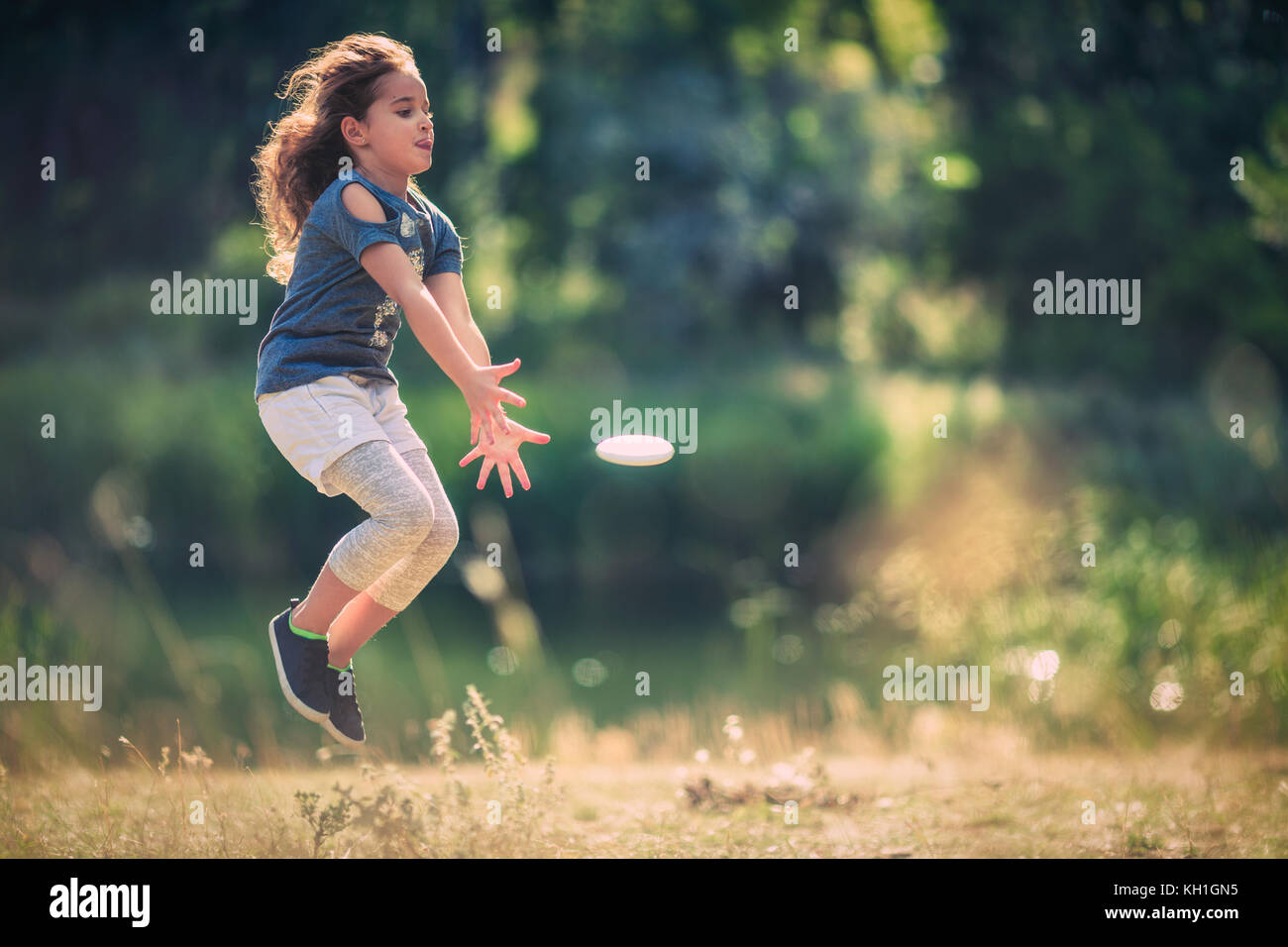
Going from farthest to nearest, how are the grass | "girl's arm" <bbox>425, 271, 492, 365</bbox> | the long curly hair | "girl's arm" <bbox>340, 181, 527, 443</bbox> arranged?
the grass → "girl's arm" <bbox>425, 271, 492, 365</bbox> → the long curly hair → "girl's arm" <bbox>340, 181, 527, 443</bbox>

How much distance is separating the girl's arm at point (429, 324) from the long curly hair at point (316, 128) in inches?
13.9

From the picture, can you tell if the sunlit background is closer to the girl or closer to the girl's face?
the girl

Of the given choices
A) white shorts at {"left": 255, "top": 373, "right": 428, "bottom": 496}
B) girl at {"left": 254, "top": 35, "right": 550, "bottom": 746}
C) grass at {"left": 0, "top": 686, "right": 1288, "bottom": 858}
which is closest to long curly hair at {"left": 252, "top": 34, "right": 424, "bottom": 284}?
girl at {"left": 254, "top": 35, "right": 550, "bottom": 746}

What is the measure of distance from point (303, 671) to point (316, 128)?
171 centimetres

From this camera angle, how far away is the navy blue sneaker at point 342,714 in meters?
3.73

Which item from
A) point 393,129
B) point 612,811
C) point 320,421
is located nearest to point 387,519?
point 320,421

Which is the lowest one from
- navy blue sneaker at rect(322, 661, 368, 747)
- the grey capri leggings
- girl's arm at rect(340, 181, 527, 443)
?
navy blue sneaker at rect(322, 661, 368, 747)

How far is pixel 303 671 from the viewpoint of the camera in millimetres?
3680

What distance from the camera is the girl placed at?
138 inches

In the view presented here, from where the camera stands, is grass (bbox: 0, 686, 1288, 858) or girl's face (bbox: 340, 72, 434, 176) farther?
grass (bbox: 0, 686, 1288, 858)

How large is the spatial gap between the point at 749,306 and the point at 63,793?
13839 mm

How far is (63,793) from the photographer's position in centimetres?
479

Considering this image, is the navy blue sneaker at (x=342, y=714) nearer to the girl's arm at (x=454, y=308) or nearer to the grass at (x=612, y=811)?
the grass at (x=612, y=811)

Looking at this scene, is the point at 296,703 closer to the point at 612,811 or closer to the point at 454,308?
the point at 454,308
